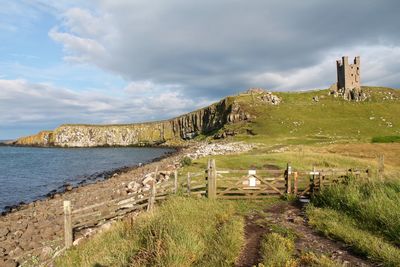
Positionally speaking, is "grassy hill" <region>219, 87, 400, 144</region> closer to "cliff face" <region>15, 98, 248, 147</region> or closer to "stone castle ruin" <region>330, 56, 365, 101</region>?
"cliff face" <region>15, 98, 248, 147</region>

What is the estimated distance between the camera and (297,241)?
11.5 metres

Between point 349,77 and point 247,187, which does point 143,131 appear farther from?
point 247,187

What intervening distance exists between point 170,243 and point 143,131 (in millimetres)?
167799

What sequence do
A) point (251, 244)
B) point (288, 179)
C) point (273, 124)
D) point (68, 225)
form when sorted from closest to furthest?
point (251, 244), point (68, 225), point (288, 179), point (273, 124)

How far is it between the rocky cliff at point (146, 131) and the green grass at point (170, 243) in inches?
4272

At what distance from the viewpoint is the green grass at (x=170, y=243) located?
367 inches

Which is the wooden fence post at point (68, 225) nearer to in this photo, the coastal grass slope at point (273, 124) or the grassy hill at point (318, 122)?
the coastal grass slope at point (273, 124)

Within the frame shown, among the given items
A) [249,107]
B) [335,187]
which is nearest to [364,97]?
[249,107]

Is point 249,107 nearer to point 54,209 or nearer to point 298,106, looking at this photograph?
point 298,106

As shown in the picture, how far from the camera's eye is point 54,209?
1033 inches

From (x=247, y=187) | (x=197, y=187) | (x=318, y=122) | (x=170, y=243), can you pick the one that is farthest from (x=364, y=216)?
(x=318, y=122)

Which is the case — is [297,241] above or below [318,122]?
below

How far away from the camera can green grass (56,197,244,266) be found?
9.33m

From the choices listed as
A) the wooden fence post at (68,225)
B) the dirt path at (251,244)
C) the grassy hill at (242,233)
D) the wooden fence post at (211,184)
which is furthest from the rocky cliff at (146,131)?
the wooden fence post at (68,225)
